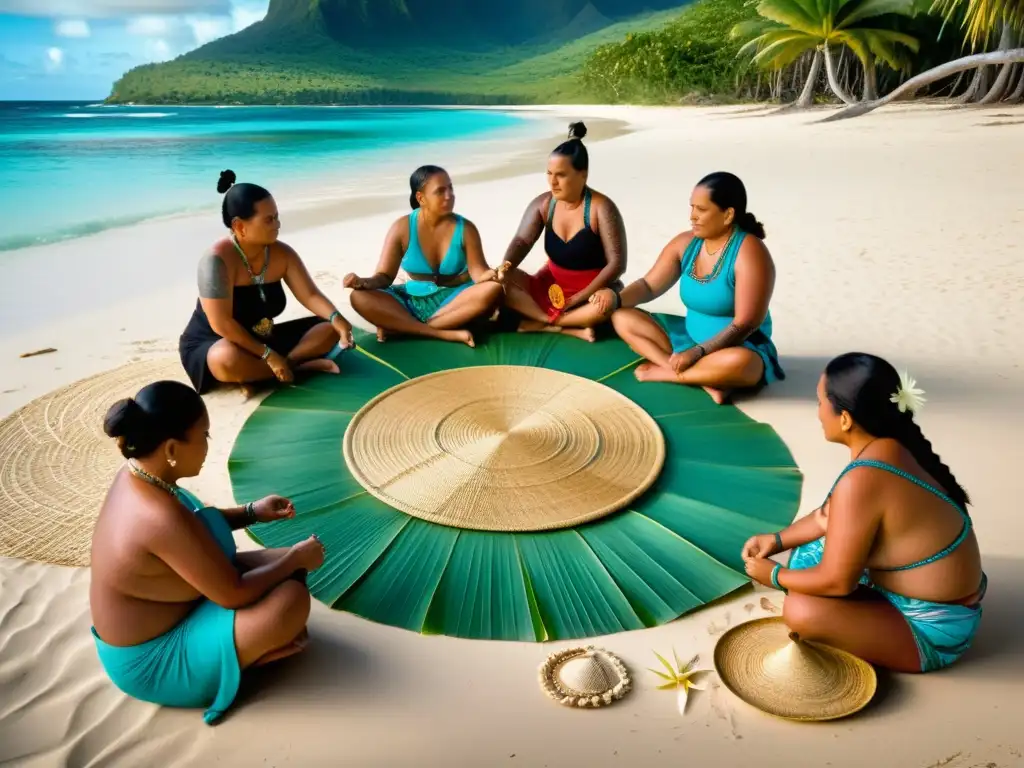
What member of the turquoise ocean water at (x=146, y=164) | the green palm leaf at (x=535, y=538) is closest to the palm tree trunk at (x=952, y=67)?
the turquoise ocean water at (x=146, y=164)

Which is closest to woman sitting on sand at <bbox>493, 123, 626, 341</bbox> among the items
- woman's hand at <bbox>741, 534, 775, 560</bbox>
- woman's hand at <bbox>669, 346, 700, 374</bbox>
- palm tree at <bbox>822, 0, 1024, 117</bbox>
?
woman's hand at <bbox>669, 346, 700, 374</bbox>

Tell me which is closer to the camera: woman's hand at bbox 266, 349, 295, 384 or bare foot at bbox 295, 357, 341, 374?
woman's hand at bbox 266, 349, 295, 384

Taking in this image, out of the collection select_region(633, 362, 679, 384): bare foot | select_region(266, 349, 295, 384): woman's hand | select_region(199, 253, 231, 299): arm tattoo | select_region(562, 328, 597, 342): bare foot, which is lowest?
select_region(633, 362, 679, 384): bare foot

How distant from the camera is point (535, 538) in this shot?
2482 millimetres

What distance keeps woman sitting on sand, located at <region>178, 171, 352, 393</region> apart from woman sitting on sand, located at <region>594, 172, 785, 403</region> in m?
1.45

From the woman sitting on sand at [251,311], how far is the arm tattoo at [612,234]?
140 centimetres

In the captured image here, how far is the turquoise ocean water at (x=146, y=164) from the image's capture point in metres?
10.1

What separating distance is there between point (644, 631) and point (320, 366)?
7.02 ft

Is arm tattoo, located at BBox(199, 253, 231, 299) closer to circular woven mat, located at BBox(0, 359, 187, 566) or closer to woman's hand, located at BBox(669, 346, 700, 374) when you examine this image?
circular woven mat, located at BBox(0, 359, 187, 566)

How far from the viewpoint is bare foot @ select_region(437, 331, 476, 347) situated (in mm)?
3965

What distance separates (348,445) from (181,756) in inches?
54.6

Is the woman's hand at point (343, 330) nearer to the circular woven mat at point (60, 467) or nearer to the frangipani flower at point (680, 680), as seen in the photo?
the circular woven mat at point (60, 467)

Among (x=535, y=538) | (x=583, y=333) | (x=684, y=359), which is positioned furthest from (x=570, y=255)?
(x=535, y=538)

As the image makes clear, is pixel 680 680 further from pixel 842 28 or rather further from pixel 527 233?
pixel 842 28
